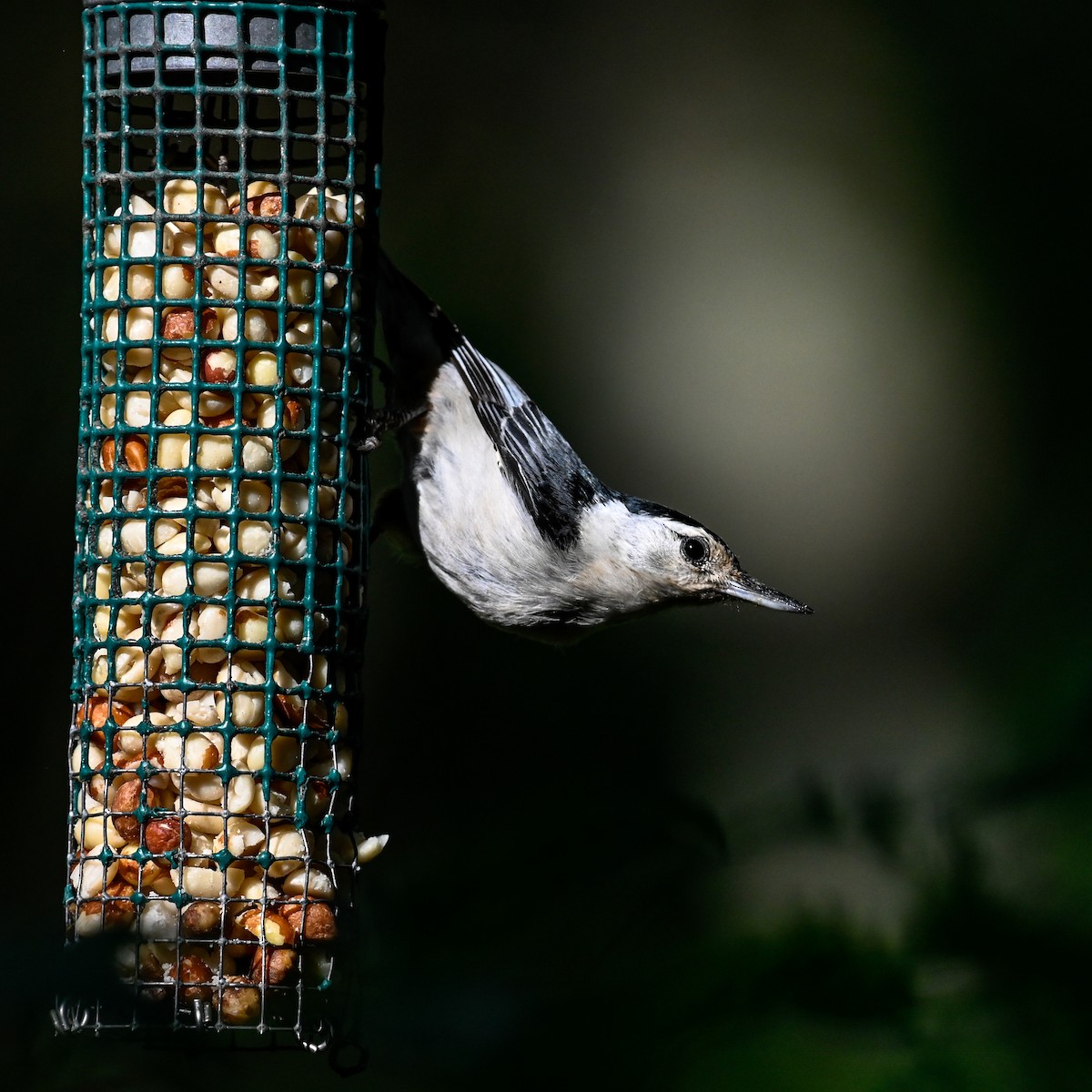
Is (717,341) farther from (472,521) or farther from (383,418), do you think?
(383,418)

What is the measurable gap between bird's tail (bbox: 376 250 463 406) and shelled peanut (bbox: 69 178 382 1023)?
598 millimetres

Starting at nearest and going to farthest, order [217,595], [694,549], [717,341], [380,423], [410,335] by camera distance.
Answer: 1. [217,595]
2. [380,423]
3. [694,549]
4. [410,335]
5. [717,341]

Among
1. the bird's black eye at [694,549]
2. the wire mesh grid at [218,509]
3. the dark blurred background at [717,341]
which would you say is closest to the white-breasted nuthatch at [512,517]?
the bird's black eye at [694,549]

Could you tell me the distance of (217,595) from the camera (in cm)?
278

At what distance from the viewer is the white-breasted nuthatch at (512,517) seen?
353 cm

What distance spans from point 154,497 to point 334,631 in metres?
0.42

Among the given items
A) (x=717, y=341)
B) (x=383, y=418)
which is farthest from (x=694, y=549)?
(x=717, y=341)

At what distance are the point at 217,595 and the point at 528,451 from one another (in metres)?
1.04

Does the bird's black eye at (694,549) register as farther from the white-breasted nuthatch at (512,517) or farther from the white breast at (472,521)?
the white breast at (472,521)

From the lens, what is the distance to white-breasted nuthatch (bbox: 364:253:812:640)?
353 centimetres

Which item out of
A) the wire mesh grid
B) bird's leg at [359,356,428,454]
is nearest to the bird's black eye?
bird's leg at [359,356,428,454]

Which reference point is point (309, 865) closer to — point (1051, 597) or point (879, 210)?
point (1051, 597)

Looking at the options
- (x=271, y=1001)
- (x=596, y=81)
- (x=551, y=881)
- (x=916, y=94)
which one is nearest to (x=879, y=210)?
(x=916, y=94)

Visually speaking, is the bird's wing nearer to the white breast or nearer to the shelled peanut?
the white breast
